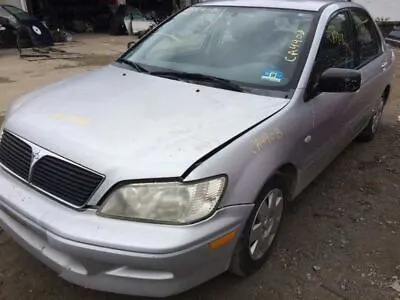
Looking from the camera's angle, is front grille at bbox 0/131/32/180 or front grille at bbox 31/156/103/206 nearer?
front grille at bbox 31/156/103/206

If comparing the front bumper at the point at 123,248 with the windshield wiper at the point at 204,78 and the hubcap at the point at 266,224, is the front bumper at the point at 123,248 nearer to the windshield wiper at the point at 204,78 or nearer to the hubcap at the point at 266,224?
the hubcap at the point at 266,224

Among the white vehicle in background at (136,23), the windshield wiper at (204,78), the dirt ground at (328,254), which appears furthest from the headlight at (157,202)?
the white vehicle in background at (136,23)

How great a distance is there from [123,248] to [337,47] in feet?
7.86

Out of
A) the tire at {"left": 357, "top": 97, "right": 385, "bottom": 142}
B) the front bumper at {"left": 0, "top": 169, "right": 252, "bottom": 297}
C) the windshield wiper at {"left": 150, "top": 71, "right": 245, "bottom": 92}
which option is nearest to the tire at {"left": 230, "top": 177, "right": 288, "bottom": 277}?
the front bumper at {"left": 0, "top": 169, "right": 252, "bottom": 297}

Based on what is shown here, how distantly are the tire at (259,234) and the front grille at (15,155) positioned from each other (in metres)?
1.22

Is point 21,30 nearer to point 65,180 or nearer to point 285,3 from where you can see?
point 285,3

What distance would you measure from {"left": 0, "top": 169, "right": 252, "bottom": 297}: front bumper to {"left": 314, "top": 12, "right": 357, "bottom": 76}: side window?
1461 mm

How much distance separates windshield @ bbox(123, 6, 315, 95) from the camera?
2898mm

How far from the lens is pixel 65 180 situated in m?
2.11

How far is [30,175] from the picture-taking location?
2.24 metres

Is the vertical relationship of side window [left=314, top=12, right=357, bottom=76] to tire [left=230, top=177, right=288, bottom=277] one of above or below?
above

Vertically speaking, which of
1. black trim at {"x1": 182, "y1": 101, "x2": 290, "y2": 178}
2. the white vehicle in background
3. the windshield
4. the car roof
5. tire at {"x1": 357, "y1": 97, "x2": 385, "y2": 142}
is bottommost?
the white vehicle in background

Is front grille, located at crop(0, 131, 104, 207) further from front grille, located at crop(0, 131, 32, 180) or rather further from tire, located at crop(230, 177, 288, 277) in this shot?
tire, located at crop(230, 177, 288, 277)

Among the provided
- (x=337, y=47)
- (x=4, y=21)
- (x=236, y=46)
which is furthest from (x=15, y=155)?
(x=4, y=21)
